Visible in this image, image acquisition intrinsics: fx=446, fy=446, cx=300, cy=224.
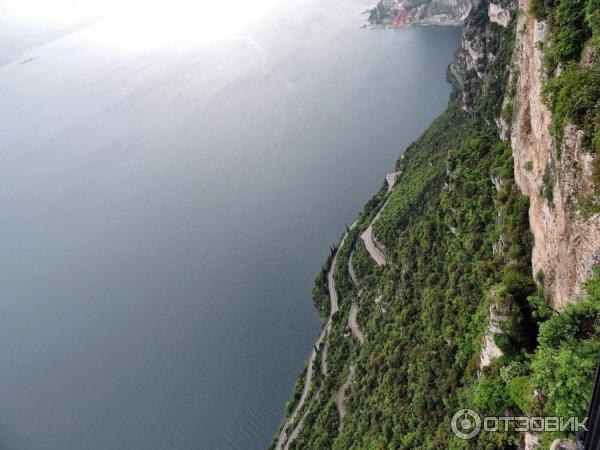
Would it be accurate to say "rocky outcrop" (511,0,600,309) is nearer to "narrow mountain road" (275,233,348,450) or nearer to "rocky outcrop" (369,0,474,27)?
"narrow mountain road" (275,233,348,450)


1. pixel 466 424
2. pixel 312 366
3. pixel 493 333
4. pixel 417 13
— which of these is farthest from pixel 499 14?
pixel 417 13

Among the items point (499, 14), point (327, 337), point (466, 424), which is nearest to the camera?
point (466, 424)

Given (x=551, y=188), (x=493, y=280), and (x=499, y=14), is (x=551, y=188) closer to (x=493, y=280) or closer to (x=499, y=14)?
(x=493, y=280)

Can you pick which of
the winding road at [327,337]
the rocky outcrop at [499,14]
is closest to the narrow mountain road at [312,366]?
the winding road at [327,337]

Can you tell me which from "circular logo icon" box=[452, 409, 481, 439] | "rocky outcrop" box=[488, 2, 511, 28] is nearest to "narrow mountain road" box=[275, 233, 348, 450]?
"circular logo icon" box=[452, 409, 481, 439]

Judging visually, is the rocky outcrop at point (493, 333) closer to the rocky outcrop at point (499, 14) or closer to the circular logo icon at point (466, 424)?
the circular logo icon at point (466, 424)

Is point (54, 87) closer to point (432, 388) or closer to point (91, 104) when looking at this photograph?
point (91, 104)
